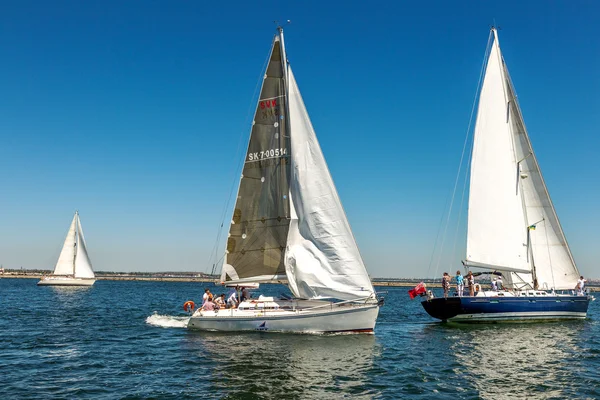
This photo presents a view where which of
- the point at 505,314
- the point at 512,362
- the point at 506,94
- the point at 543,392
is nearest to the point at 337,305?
the point at 512,362

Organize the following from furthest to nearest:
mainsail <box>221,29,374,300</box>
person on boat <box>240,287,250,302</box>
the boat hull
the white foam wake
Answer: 1. the white foam wake
2. person on boat <box>240,287,250,302</box>
3. mainsail <box>221,29,374,300</box>
4. the boat hull

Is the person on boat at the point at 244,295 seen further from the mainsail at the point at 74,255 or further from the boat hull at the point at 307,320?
the mainsail at the point at 74,255

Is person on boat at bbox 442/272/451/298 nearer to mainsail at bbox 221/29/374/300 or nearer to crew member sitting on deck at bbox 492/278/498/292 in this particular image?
crew member sitting on deck at bbox 492/278/498/292

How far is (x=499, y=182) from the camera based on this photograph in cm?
3553

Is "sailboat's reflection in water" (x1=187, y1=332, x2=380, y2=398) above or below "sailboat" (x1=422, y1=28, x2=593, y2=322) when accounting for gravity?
below

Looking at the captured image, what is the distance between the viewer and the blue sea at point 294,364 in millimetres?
15570

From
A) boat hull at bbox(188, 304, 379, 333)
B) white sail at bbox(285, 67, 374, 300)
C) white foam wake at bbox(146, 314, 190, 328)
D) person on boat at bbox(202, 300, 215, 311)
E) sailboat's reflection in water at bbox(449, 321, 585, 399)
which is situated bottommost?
sailboat's reflection in water at bbox(449, 321, 585, 399)

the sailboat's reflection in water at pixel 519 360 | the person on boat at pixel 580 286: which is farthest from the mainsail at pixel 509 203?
the sailboat's reflection in water at pixel 519 360

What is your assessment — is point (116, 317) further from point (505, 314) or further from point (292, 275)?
point (505, 314)

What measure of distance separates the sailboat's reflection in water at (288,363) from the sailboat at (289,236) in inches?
40.7

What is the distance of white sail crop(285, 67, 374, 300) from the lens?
1000 inches

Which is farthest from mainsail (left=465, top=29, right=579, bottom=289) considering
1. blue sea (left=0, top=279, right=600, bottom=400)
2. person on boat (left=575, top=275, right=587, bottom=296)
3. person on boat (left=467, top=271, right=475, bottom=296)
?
blue sea (left=0, top=279, right=600, bottom=400)

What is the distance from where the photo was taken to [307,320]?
2486cm

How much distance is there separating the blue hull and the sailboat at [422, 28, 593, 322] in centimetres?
9
